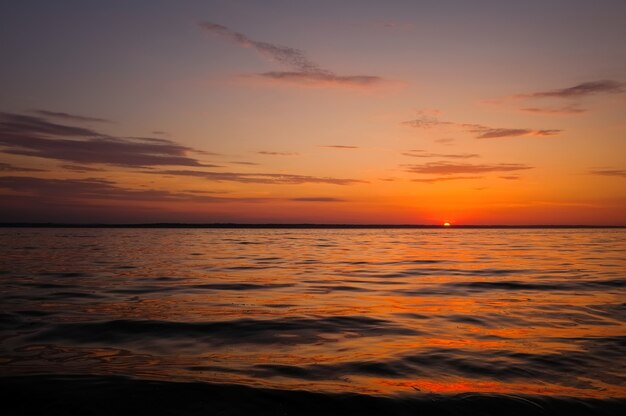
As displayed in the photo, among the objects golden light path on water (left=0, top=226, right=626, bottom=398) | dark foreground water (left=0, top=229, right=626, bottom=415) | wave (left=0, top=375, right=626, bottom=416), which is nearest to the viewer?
wave (left=0, top=375, right=626, bottom=416)

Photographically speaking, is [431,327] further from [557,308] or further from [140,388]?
[140,388]

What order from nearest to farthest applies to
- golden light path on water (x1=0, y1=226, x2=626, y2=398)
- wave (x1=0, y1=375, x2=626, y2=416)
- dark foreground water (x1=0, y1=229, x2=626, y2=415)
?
wave (x1=0, y1=375, x2=626, y2=416) → dark foreground water (x1=0, y1=229, x2=626, y2=415) → golden light path on water (x1=0, y1=226, x2=626, y2=398)

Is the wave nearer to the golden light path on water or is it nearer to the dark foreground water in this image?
the dark foreground water

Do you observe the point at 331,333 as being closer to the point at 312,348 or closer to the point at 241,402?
the point at 312,348

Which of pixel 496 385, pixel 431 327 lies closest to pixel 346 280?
pixel 431 327

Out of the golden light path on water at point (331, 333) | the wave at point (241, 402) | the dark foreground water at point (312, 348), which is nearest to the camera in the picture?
the wave at point (241, 402)

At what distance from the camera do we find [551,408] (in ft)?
18.8

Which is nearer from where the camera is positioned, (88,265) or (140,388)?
(140,388)

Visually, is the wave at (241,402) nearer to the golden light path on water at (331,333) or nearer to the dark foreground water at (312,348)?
the dark foreground water at (312,348)

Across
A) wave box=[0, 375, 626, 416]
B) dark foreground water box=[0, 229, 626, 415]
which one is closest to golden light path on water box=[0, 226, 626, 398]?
dark foreground water box=[0, 229, 626, 415]

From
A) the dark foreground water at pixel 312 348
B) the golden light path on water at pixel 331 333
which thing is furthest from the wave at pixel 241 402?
the golden light path on water at pixel 331 333

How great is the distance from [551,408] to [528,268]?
21.8m

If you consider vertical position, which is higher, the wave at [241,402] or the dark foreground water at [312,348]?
the wave at [241,402]

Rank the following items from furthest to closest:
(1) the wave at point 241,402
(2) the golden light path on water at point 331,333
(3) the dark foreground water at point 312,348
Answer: (2) the golden light path on water at point 331,333 → (3) the dark foreground water at point 312,348 → (1) the wave at point 241,402
